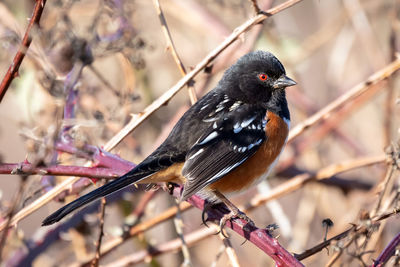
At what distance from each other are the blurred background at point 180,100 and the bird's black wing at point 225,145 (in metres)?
0.29

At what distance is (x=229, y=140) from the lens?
2.79 meters

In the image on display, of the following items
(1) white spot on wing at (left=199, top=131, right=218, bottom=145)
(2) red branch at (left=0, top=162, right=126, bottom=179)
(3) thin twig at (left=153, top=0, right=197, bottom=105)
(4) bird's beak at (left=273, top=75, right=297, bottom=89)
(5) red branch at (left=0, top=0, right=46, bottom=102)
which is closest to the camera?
(2) red branch at (left=0, top=162, right=126, bottom=179)

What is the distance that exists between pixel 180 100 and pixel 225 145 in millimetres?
1968

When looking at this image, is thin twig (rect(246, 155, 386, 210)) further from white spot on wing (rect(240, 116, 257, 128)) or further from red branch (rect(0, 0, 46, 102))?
red branch (rect(0, 0, 46, 102))

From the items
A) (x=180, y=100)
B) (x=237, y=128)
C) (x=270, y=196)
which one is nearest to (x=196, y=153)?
(x=237, y=128)

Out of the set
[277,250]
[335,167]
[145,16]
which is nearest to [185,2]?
[145,16]

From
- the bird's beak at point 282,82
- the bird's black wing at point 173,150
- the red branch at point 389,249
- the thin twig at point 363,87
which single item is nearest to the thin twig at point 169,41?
the bird's black wing at point 173,150

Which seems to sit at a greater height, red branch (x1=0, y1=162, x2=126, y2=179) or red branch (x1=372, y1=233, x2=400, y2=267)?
red branch (x1=0, y1=162, x2=126, y2=179)

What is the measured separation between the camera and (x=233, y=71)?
313cm

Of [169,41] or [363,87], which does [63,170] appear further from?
[363,87]

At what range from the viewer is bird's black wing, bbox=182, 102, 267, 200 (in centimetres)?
264

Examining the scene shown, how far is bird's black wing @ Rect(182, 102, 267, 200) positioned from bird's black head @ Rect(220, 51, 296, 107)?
177 millimetres

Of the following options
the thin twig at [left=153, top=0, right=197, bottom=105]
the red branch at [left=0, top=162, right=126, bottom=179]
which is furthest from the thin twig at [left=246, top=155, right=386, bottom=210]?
the red branch at [left=0, top=162, right=126, bottom=179]

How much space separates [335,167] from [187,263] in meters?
1.22
